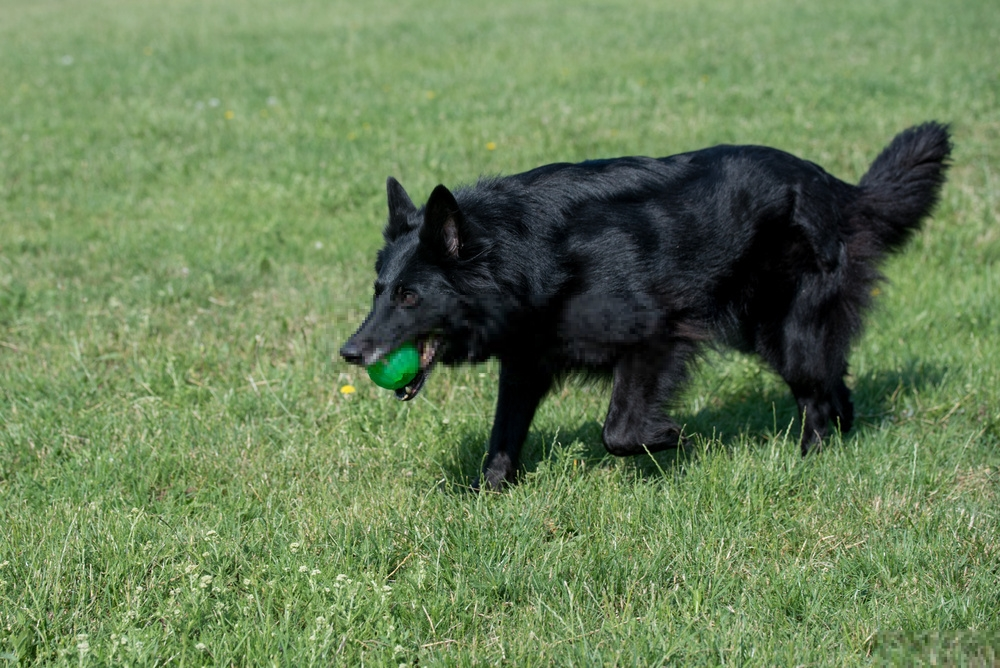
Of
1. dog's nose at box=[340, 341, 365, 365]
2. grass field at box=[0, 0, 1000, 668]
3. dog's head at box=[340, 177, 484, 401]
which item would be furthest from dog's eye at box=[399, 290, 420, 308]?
grass field at box=[0, 0, 1000, 668]

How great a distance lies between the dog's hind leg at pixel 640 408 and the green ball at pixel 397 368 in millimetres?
830

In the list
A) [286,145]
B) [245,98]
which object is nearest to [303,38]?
[245,98]

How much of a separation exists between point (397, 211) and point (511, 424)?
996mm

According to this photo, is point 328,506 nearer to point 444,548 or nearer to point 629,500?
point 444,548

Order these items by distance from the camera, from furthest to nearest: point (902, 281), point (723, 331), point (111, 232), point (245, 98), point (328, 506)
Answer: point (245, 98) < point (111, 232) < point (902, 281) < point (723, 331) < point (328, 506)

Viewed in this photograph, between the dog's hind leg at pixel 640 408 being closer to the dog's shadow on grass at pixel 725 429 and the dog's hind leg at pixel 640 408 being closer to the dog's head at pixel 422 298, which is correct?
the dog's shadow on grass at pixel 725 429

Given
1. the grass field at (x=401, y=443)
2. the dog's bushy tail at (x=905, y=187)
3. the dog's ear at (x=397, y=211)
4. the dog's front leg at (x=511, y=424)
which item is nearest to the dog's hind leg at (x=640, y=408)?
the grass field at (x=401, y=443)

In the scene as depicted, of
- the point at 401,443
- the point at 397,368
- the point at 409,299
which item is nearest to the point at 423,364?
the point at 397,368

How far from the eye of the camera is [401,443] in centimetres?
409

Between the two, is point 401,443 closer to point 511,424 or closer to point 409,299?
point 511,424

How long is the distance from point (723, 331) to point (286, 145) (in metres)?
5.70

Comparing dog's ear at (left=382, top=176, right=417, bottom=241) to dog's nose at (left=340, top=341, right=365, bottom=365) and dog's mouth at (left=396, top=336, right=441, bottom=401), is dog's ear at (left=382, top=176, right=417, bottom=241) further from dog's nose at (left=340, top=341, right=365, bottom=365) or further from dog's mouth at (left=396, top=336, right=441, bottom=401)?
dog's nose at (left=340, top=341, right=365, bottom=365)

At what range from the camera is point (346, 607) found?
2.92 m

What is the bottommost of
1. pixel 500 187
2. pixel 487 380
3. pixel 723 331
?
pixel 487 380
